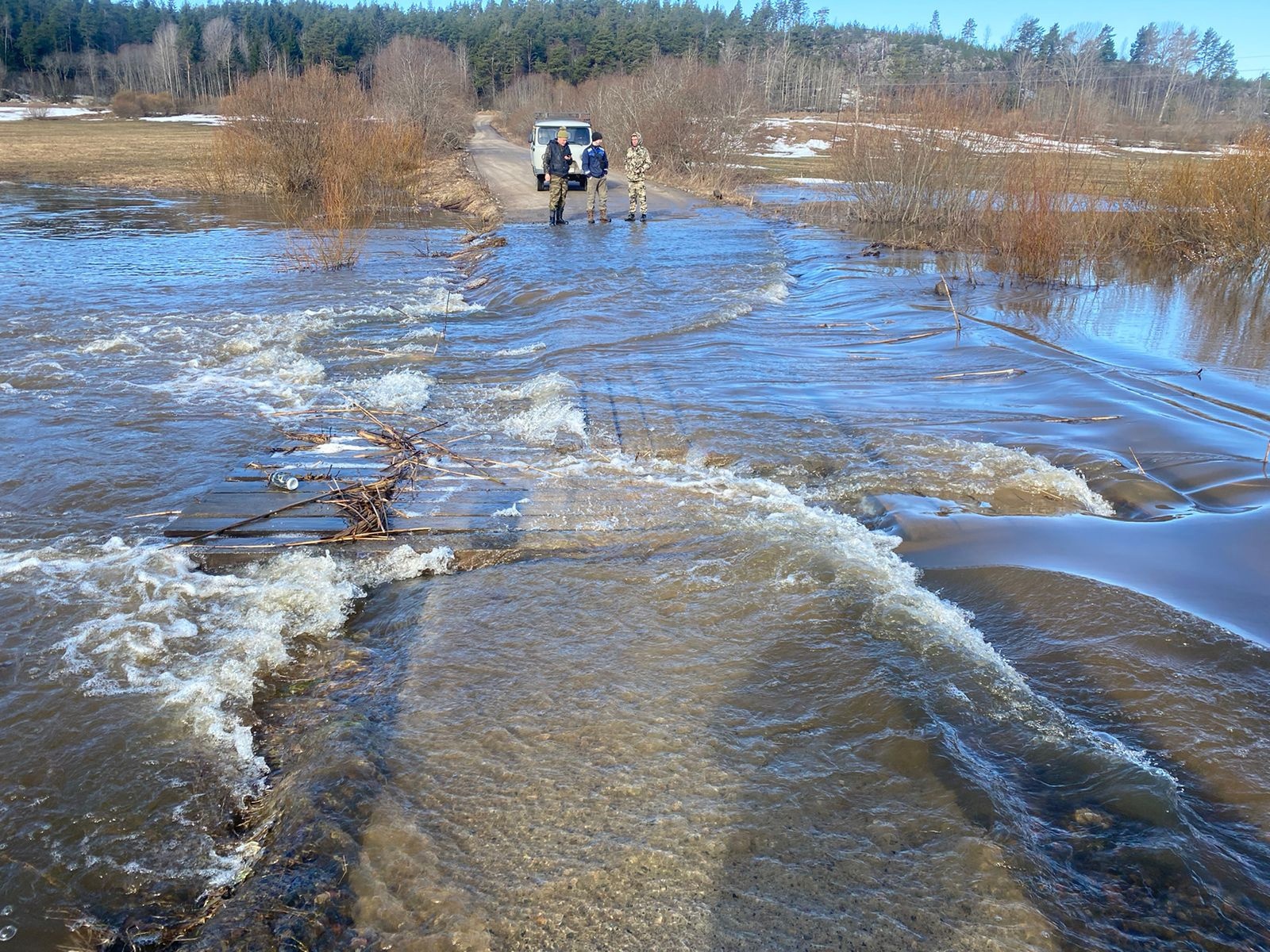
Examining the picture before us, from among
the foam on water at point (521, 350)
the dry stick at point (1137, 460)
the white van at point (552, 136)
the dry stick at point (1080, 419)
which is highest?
the white van at point (552, 136)

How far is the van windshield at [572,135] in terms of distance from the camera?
25.5m

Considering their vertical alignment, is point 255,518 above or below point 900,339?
below

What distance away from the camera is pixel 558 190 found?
1897 cm

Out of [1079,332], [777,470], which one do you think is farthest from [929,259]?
[777,470]

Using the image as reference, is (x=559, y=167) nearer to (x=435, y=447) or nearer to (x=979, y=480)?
(x=435, y=447)

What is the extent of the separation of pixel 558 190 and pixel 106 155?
30.3 meters

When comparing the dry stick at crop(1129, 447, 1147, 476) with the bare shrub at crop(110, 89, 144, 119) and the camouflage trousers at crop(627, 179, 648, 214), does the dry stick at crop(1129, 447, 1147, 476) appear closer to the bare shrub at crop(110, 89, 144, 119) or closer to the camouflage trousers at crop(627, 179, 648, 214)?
the camouflage trousers at crop(627, 179, 648, 214)

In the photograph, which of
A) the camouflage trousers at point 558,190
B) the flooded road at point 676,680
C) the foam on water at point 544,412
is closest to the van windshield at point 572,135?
the camouflage trousers at point 558,190

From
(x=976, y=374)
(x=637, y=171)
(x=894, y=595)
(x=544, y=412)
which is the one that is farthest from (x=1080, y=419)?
(x=637, y=171)

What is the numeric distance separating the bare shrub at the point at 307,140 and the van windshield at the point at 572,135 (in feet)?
13.2

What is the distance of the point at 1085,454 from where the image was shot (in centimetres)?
688

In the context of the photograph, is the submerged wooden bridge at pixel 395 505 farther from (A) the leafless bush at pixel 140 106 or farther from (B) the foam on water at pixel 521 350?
(A) the leafless bush at pixel 140 106

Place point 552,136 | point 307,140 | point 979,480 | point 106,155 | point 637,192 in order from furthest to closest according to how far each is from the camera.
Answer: point 106,155 < point 552,136 < point 307,140 < point 637,192 < point 979,480

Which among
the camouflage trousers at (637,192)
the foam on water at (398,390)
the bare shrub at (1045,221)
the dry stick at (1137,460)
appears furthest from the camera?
the camouflage trousers at (637,192)
